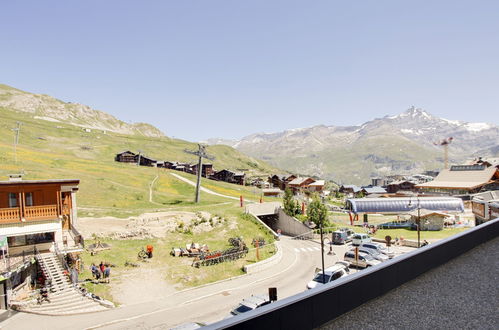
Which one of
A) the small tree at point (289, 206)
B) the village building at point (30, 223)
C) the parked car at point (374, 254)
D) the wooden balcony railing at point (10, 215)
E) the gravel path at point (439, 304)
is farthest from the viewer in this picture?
the small tree at point (289, 206)

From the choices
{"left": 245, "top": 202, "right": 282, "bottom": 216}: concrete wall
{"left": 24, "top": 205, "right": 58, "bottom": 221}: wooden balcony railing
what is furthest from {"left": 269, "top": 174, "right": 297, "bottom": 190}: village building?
{"left": 24, "top": 205, "right": 58, "bottom": 221}: wooden balcony railing

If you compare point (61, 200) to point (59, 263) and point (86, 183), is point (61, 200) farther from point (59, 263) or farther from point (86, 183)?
point (86, 183)

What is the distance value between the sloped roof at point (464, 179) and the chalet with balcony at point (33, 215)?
92.1 m

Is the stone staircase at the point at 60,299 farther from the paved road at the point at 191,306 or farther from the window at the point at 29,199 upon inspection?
the window at the point at 29,199

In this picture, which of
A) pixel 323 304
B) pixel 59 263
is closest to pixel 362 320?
pixel 323 304

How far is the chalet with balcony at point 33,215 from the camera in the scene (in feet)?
85.1

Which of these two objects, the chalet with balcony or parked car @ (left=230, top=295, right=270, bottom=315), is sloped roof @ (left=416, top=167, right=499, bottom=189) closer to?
parked car @ (left=230, top=295, right=270, bottom=315)

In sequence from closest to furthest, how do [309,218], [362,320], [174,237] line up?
1. [362,320]
2. [174,237]
3. [309,218]

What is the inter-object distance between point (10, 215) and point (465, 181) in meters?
104

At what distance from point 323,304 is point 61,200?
29161 millimetres

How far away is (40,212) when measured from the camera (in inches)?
1069

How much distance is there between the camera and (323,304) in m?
6.20

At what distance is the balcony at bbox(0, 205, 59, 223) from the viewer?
25825 millimetres

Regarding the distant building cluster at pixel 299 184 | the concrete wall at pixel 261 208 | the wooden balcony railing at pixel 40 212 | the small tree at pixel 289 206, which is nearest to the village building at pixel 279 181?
the distant building cluster at pixel 299 184
